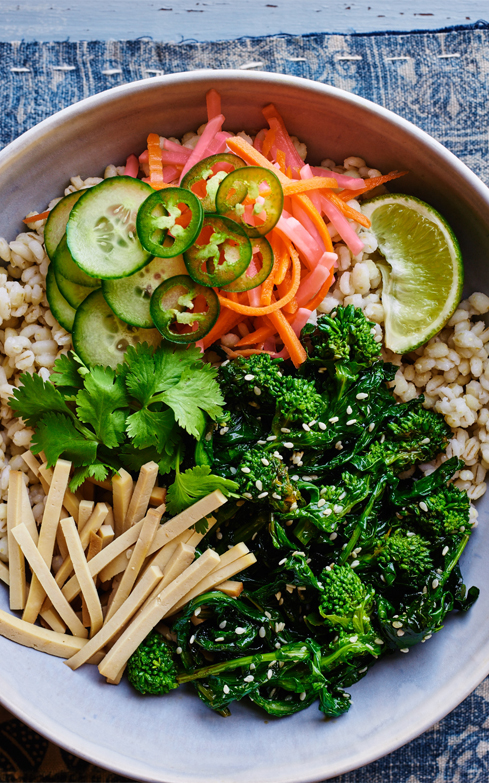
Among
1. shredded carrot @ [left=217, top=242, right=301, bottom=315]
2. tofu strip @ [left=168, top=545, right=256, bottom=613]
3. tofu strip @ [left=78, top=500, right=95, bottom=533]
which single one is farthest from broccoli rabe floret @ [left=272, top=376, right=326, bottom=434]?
tofu strip @ [left=78, top=500, right=95, bottom=533]

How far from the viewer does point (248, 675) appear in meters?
2.30

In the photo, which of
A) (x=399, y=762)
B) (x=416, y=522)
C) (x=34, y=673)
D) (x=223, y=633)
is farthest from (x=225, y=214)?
(x=399, y=762)

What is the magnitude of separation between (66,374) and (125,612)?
3.30 feet

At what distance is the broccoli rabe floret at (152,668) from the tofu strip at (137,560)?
0.20m

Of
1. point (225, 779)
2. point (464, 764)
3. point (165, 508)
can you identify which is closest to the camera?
point (225, 779)

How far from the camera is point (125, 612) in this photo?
2287 millimetres

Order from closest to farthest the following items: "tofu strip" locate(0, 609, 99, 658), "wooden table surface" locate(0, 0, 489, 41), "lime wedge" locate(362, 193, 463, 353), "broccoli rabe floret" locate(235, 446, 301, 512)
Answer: "broccoli rabe floret" locate(235, 446, 301, 512), "tofu strip" locate(0, 609, 99, 658), "lime wedge" locate(362, 193, 463, 353), "wooden table surface" locate(0, 0, 489, 41)

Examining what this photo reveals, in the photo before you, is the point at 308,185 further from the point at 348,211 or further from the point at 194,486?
the point at 194,486

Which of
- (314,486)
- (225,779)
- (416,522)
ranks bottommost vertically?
(225,779)

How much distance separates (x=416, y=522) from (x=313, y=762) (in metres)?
1.05

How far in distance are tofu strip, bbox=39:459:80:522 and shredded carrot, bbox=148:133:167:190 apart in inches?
50.1

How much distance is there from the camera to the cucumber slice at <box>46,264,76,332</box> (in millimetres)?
2348

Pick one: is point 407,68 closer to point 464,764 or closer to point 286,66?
point 286,66

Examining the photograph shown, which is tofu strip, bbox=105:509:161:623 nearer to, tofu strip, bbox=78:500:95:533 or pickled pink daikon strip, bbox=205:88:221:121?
tofu strip, bbox=78:500:95:533
